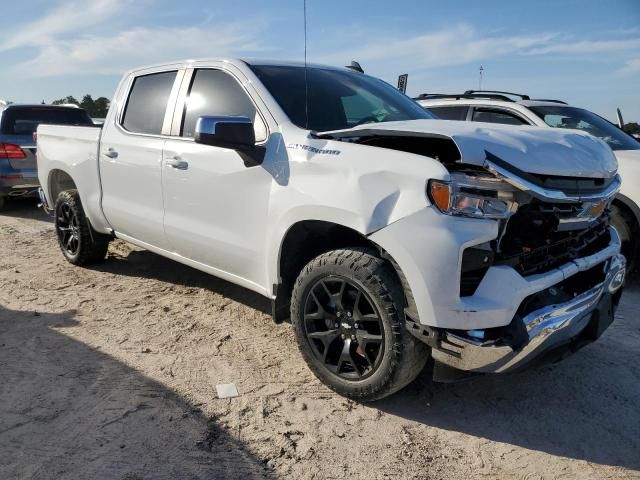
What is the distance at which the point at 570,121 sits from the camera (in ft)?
20.3

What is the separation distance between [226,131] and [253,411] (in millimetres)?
1534

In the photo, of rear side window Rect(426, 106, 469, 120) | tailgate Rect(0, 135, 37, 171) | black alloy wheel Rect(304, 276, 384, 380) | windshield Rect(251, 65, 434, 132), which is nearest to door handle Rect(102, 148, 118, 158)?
windshield Rect(251, 65, 434, 132)

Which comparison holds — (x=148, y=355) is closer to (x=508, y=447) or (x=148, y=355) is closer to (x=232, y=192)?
(x=232, y=192)

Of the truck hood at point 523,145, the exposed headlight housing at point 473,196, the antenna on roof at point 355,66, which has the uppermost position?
the antenna on roof at point 355,66

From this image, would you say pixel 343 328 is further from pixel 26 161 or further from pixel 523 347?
pixel 26 161

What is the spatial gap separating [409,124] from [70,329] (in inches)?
111

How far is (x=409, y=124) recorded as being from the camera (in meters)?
2.92

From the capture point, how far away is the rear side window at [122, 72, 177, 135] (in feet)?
13.8

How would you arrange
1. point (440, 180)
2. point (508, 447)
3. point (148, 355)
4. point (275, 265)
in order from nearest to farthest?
point (440, 180) → point (508, 447) → point (275, 265) → point (148, 355)

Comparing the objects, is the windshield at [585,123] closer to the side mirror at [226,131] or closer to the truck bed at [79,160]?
the side mirror at [226,131]

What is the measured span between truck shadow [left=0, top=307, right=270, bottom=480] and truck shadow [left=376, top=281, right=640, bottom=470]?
3.27 ft

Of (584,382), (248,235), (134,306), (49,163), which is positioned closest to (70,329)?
(134,306)

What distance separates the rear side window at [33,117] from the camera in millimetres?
8141

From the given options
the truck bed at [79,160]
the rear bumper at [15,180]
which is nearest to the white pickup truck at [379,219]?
the truck bed at [79,160]
